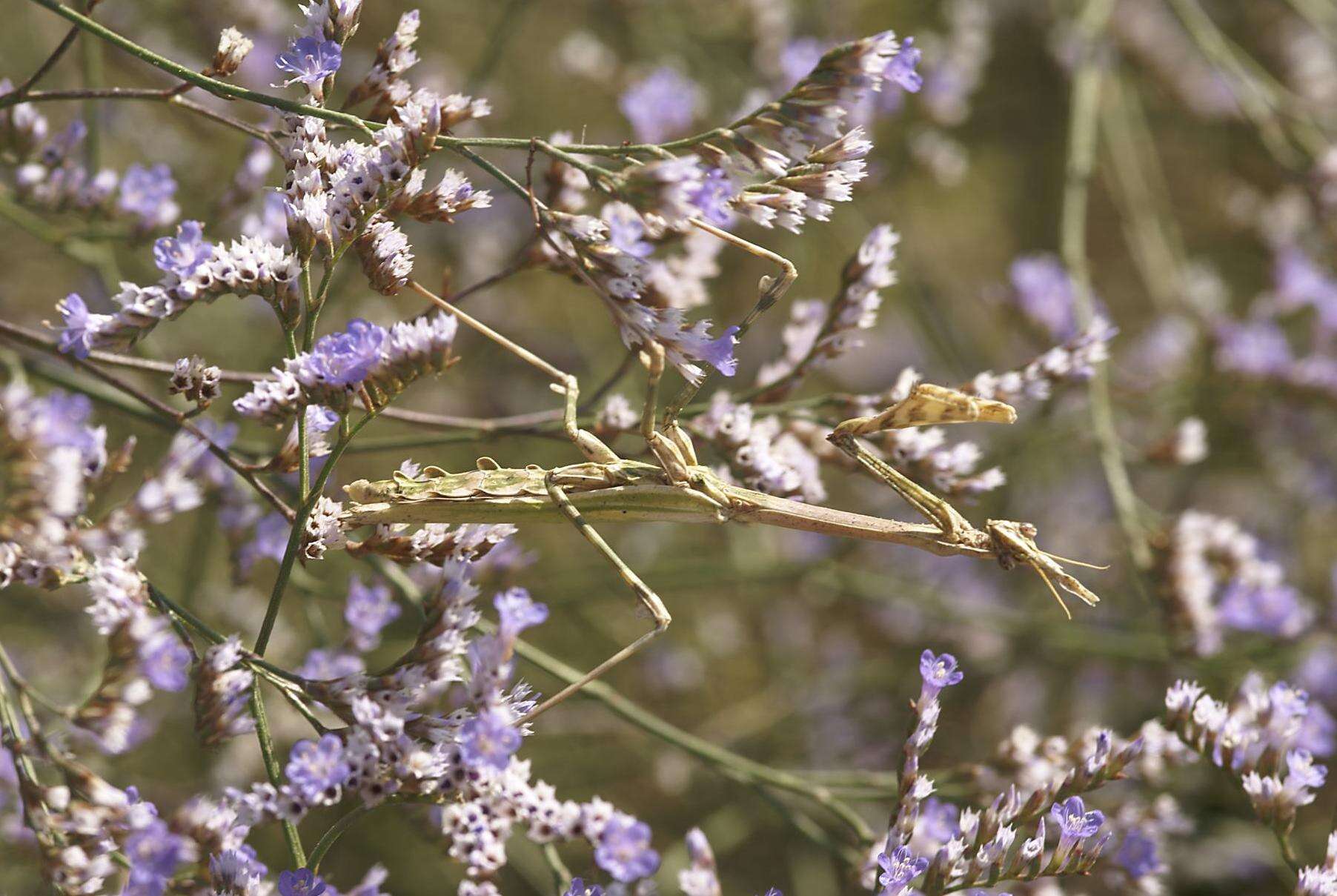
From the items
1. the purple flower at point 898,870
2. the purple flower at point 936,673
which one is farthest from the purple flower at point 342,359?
the purple flower at point 898,870

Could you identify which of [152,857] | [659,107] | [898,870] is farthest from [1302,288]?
[152,857]

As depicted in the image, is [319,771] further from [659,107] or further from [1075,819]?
[659,107]

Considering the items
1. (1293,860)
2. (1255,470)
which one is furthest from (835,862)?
(1255,470)

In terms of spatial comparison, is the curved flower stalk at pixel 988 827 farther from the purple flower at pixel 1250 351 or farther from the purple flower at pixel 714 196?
the purple flower at pixel 1250 351

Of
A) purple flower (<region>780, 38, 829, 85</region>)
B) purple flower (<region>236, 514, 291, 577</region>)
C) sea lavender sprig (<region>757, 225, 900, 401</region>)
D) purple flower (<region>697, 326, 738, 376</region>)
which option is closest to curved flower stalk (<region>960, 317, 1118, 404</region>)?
sea lavender sprig (<region>757, 225, 900, 401</region>)

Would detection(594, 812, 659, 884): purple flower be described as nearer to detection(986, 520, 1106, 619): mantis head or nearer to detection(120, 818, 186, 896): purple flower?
detection(120, 818, 186, 896): purple flower

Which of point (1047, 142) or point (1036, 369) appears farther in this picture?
point (1047, 142)

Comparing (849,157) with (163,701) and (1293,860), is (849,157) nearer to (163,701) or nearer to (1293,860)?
(1293,860)
